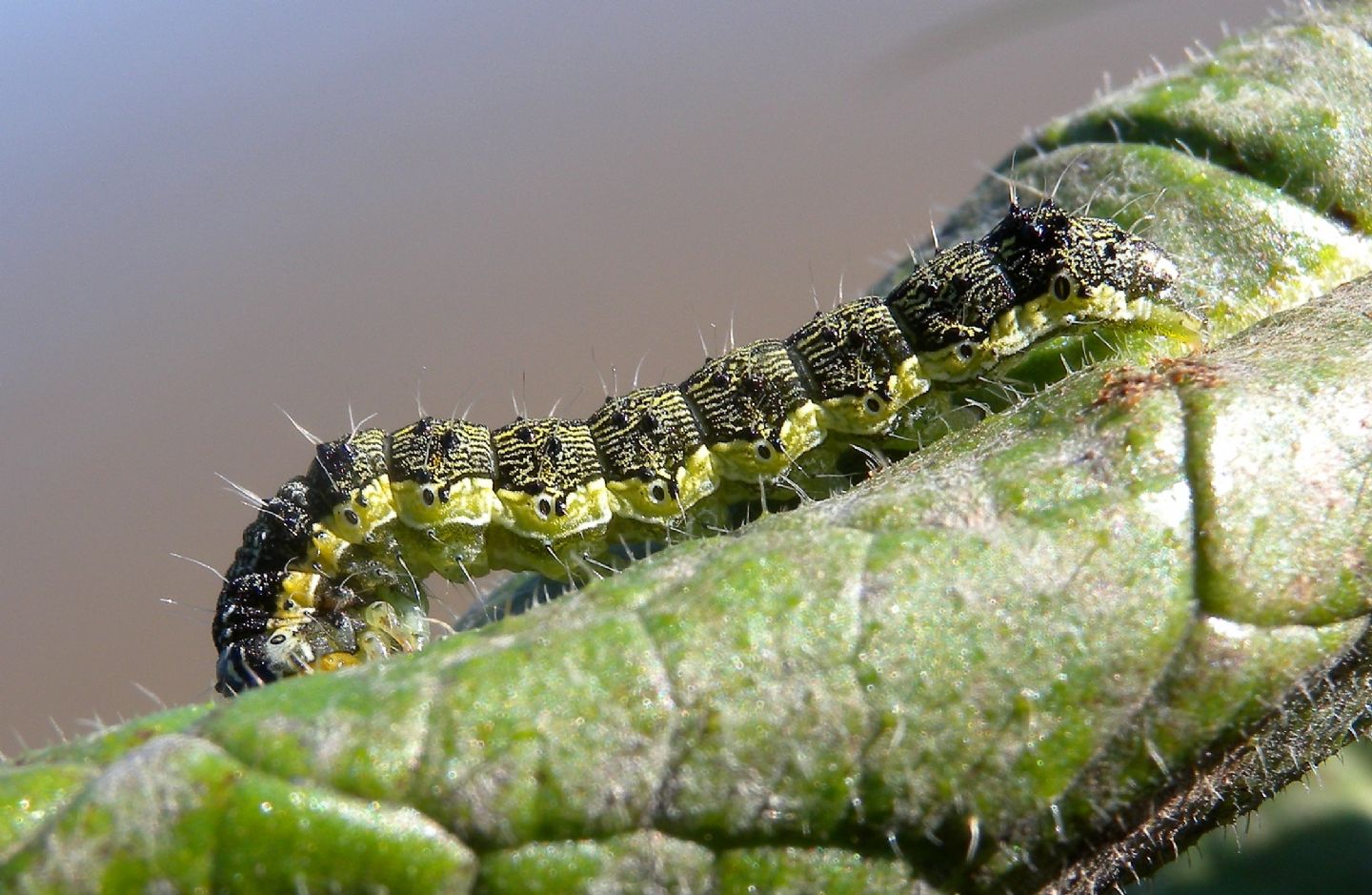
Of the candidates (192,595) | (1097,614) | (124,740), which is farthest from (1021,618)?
(192,595)

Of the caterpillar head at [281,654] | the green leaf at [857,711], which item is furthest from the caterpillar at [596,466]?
the green leaf at [857,711]

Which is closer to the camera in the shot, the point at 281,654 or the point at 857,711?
the point at 857,711

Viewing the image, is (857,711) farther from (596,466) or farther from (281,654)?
(281,654)

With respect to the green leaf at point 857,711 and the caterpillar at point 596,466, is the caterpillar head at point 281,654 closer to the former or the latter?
the caterpillar at point 596,466

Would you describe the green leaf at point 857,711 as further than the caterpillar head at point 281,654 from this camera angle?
No

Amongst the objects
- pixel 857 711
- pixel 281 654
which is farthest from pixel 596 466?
pixel 857 711

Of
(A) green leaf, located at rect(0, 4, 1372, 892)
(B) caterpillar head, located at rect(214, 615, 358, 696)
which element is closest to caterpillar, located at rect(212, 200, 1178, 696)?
(B) caterpillar head, located at rect(214, 615, 358, 696)
